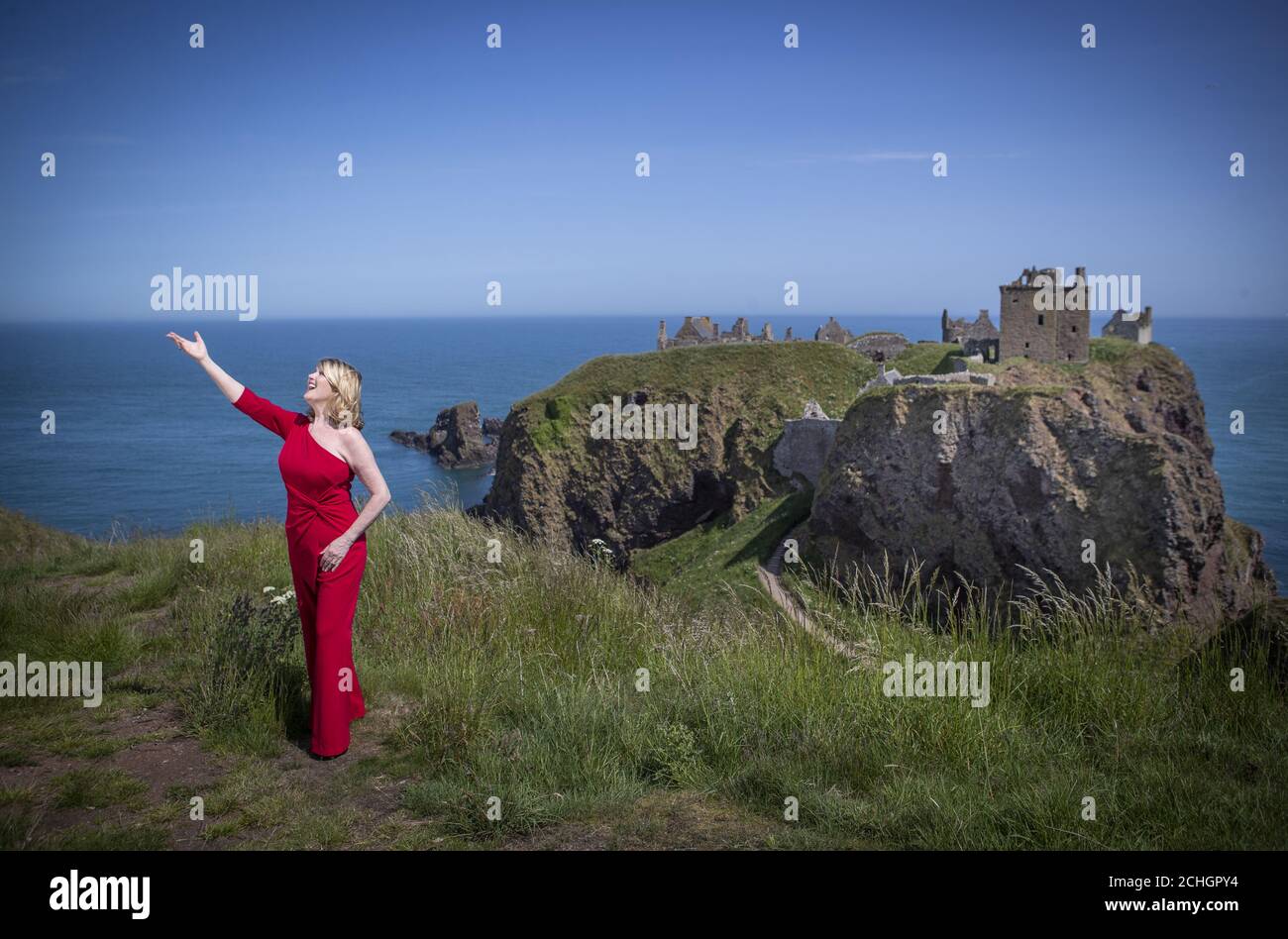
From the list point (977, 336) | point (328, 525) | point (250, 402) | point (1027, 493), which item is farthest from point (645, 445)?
point (328, 525)

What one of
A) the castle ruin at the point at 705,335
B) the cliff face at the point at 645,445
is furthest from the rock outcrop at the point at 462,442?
the cliff face at the point at 645,445

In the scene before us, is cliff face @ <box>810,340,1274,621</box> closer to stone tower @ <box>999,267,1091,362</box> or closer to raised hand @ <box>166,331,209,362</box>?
stone tower @ <box>999,267,1091,362</box>

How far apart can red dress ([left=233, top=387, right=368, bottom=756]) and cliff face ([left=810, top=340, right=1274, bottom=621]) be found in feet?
82.2

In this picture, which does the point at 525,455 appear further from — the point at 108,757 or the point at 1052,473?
the point at 108,757

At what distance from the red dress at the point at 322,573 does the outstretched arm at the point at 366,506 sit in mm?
77

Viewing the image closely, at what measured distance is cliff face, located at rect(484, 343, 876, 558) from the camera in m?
56.3

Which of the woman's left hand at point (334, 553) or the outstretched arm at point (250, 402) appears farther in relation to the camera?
the outstretched arm at point (250, 402)

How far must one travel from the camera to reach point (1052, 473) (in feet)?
101

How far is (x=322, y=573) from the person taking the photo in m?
5.34

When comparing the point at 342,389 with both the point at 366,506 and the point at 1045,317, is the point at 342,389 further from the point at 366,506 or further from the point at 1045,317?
the point at 1045,317

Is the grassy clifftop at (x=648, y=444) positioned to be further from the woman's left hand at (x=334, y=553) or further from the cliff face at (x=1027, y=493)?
the woman's left hand at (x=334, y=553)

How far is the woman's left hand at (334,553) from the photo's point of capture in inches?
208

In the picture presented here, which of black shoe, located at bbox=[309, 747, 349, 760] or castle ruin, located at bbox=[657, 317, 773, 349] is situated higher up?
castle ruin, located at bbox=[657, 317, 773, 349]

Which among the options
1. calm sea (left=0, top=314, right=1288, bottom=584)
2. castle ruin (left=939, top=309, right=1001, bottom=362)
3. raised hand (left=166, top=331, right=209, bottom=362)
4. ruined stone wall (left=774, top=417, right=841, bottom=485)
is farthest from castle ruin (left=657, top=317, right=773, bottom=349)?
raised hand (left=166, top=331, right=209, bottom=362)
